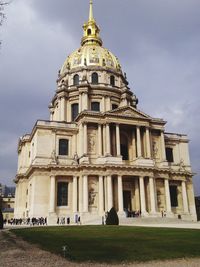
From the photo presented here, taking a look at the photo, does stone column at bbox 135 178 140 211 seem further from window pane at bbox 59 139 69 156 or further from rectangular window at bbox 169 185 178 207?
window pane at bbox 59 139 69 156

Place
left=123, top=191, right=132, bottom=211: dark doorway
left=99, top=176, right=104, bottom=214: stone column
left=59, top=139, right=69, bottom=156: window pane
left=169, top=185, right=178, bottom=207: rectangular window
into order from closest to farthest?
left=99, top=176, right=104, bottom=214: stone column → left=59, top=139, right=69, bottom=156: window pane → left=123, top=191, right=132, bottom=211: dark doorway → left=169, top=185, right=178, bottom=207: rectangular window

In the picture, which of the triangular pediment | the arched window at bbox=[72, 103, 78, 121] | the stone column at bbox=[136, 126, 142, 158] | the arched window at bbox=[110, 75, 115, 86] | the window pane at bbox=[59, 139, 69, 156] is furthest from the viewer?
the arched window at bbox=[110, 75, 115, 86]

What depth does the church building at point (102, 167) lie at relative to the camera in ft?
144

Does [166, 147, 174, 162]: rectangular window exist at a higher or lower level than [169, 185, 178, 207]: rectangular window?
higher

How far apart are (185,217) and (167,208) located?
375 cm

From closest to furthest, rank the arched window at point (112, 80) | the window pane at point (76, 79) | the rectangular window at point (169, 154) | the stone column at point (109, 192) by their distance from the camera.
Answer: the stone column at point (109, 192) → the rectangular window at point (169, 154) → the window pane at point (76, 79) → the arched window at point (112, 80)

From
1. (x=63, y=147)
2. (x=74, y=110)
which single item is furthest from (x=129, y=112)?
(x=74, y=110)

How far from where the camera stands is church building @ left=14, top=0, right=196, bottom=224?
43.9 meters

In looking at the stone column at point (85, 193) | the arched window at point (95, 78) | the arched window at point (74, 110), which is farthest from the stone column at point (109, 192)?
the arched window at point (95, 78)

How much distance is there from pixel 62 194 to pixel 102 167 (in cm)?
686

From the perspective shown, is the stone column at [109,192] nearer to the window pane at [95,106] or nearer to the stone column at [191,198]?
the stone column at [191,198]

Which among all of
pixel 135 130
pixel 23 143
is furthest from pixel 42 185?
pixel 135 130

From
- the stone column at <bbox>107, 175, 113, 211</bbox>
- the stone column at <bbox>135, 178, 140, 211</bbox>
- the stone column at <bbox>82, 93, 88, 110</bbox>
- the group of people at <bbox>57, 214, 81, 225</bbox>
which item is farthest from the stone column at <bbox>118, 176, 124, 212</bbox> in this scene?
the stone column at <bbox>82, 93, 88, 110</bbox>

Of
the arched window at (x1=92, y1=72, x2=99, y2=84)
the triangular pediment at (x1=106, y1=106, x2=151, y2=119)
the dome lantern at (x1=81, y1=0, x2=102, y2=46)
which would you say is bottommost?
the triangular pediment at (x1=106, y1=106, x2=151, y2=119)
